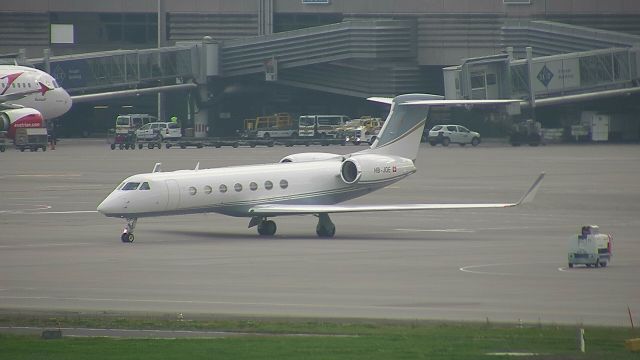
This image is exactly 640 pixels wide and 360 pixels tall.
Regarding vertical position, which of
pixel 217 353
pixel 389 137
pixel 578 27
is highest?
pixel 578 27

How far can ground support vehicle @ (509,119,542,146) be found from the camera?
107 meters

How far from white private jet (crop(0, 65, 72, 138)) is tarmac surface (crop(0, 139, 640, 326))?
26732 millimetres

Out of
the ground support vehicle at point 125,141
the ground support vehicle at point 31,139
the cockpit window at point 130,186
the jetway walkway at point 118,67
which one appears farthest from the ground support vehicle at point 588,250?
the jetway walkway at point 118,67

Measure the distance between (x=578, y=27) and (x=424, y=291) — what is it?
82.3 metres

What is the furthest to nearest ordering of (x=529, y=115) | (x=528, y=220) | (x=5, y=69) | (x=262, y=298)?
(x=529, y=115), (x=5, y=69), (x=528, y=220), (x=262, y=298)

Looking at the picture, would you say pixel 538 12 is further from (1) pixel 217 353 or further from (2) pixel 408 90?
(1) pixel 217 353

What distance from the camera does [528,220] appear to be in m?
54.5

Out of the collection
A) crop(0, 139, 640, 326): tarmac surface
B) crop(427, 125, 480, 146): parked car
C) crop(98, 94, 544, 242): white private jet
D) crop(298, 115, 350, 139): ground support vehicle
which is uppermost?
crop(298, 115, 350, 139): ground support vehicle

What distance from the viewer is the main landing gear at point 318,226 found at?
48156 mm

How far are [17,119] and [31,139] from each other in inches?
93.4

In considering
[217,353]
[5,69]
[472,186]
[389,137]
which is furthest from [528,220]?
[5,69]

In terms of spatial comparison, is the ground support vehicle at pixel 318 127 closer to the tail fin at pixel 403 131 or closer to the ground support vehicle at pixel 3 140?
the ground support vehicle at pixel 3 140

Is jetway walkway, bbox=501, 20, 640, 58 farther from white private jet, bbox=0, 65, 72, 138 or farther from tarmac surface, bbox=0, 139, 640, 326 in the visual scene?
tarmac surface, bbox=0, 139, 640, 326

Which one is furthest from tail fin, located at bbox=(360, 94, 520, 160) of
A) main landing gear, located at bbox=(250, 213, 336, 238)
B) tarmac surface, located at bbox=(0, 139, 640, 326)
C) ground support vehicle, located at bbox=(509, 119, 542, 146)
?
ground support vehicle, located at bbox=(509, 119, 542, 146)
